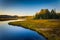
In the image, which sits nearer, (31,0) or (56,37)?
(56,37)

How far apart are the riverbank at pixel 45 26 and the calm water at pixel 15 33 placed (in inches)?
2.3

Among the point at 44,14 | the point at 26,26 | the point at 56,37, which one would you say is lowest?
the point at 56,37

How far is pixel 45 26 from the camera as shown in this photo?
1.74 meters

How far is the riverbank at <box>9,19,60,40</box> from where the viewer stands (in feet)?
5.52

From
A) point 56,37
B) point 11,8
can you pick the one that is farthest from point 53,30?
point 11,8

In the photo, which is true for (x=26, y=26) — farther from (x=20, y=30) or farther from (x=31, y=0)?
(x=31, y=0)

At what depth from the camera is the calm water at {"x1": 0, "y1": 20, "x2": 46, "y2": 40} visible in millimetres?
1710

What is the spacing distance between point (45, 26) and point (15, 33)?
447 millimetres

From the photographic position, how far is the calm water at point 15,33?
171 cm

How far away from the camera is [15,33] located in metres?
1.73

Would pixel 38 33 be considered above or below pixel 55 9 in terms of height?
below

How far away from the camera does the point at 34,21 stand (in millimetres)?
1759

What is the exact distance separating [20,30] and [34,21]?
0.24m

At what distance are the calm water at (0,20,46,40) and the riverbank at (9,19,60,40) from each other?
0.06 metres
